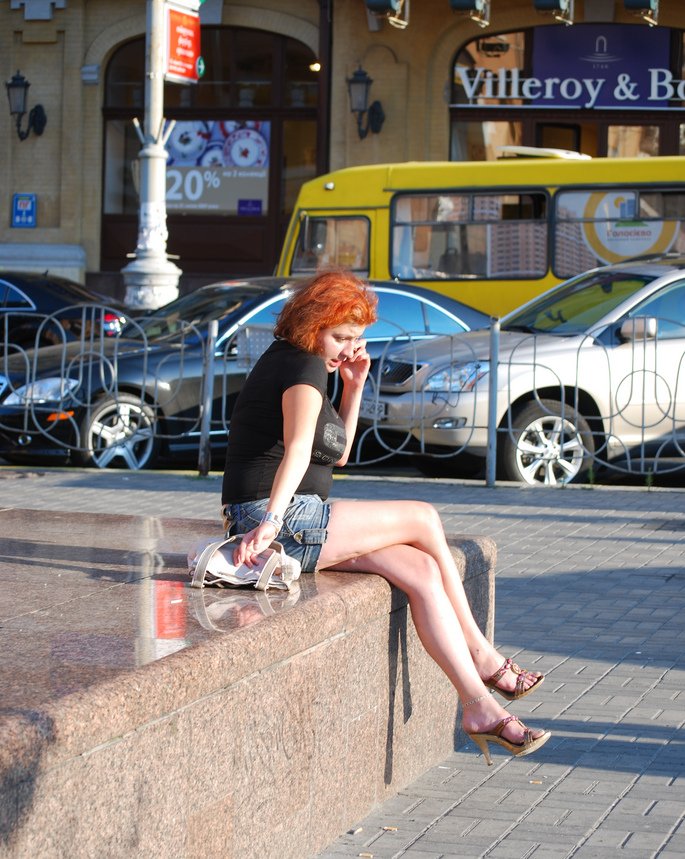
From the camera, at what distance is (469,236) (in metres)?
17.8

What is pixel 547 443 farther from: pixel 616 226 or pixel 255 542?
pixel 255 542

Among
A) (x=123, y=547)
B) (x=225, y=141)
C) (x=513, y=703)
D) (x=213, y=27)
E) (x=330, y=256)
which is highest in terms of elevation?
(x=213, y=27)

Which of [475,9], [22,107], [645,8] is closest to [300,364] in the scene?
[475,9]

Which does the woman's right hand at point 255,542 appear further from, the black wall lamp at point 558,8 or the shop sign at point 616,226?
the black wall lamp at point 558,8

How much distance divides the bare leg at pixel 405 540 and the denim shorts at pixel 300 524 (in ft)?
0.09

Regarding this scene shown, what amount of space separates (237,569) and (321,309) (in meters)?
0.88

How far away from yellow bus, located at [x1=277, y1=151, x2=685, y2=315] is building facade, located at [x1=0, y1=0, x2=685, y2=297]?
24.3 feet

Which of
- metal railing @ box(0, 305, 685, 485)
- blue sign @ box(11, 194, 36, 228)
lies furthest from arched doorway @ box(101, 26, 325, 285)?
metal railing @ box(0, 305, 685, 485)

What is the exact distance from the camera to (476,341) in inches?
461

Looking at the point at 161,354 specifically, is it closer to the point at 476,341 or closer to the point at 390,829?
the point at 476,341

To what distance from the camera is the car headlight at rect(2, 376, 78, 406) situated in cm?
1202

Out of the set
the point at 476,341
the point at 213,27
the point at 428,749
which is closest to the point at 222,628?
the point at 428,749

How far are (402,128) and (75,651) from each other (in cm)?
2263

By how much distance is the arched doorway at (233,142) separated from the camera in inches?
1040
